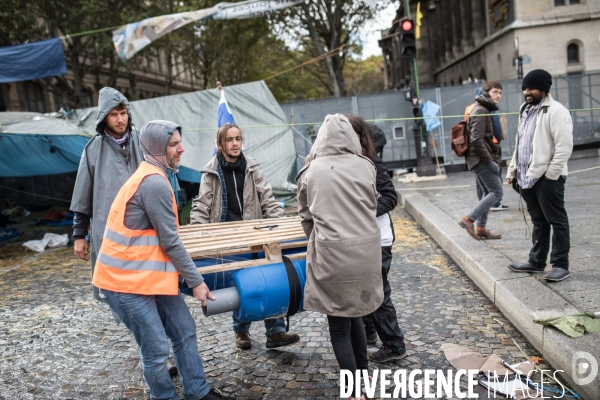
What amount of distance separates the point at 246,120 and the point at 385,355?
345 inches

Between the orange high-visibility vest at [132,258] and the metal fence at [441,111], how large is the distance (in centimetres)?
1319

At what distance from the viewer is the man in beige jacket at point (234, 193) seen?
4094 millimetres

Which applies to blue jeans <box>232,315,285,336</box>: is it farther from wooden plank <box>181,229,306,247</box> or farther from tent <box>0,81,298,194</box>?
tent <box>0,81,298,194</box>

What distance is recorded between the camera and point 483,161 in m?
6.48

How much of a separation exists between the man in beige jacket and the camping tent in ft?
22.5

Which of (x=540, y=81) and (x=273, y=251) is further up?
(x=540, y=81)

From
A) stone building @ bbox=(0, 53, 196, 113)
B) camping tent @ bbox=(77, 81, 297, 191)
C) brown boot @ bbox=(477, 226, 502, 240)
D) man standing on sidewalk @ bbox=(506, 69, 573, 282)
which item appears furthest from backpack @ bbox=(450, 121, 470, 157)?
stone building @ bbox=(0, 53, 196, 113)

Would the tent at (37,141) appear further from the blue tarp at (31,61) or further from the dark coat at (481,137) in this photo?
the dark coat at (481,137)

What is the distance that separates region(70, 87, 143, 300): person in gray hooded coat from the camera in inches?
139

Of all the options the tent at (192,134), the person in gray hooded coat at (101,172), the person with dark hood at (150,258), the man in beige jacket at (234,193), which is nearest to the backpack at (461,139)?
the man in beige jacket at (234,193)

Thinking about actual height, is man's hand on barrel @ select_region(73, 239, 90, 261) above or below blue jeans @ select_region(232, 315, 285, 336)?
above

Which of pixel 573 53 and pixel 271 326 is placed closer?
pixel 271 326

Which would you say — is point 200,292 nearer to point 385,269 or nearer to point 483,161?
point 385,269

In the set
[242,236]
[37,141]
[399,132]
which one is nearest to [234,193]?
[242,236]
